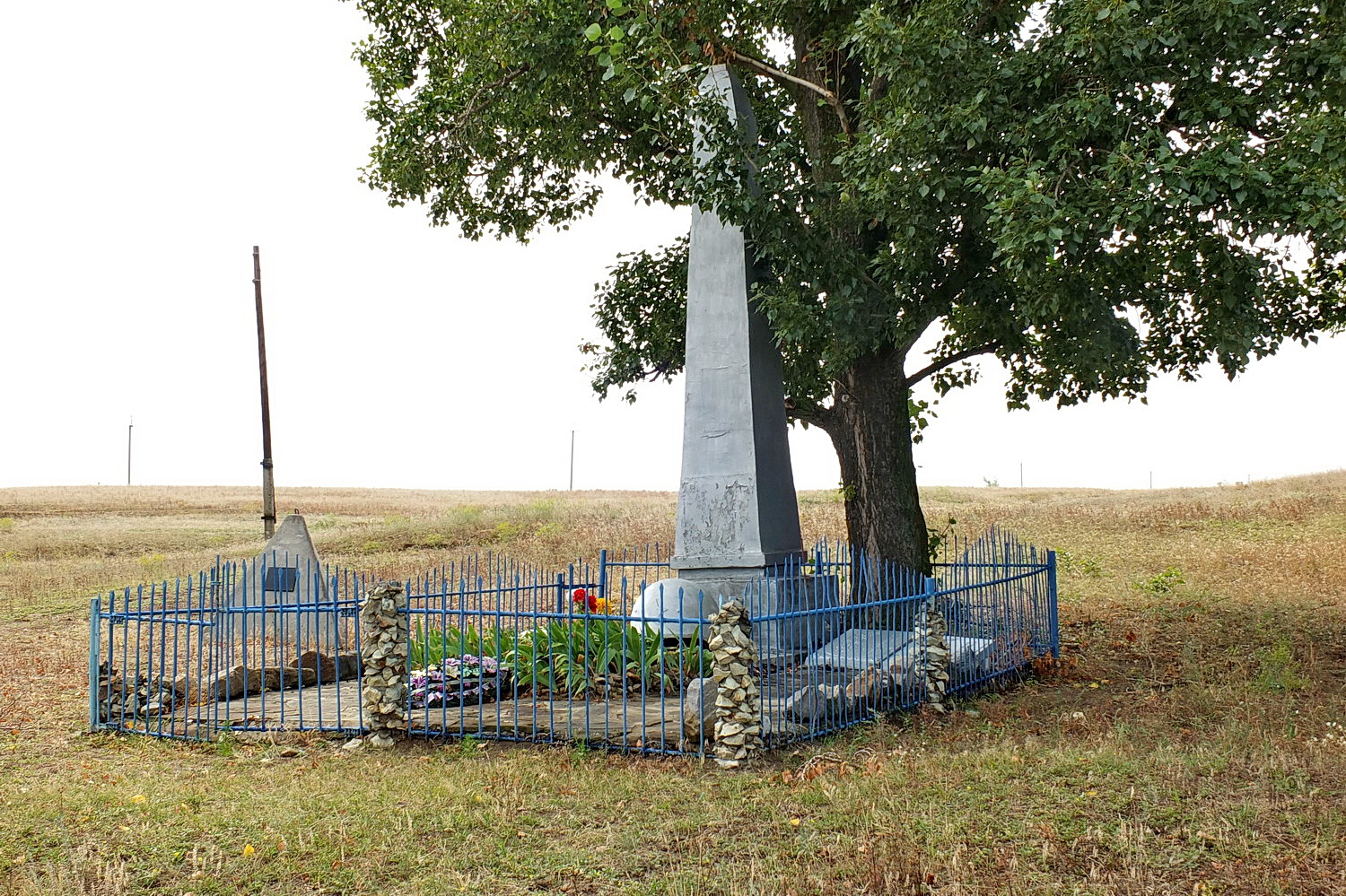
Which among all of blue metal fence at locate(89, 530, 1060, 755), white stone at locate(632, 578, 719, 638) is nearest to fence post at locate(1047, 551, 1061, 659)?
blue metal fence at locate(89, 530, 1060, 755)

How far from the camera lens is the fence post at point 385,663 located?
377 inches

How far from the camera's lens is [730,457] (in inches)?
463

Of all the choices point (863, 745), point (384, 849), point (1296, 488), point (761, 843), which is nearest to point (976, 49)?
point (863, 745)

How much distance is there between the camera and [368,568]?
2575 centimetres

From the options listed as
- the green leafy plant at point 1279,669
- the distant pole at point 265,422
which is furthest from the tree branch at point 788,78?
the distant pole at point 265,422

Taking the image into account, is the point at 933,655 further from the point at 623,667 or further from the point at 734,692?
the point at 623,667

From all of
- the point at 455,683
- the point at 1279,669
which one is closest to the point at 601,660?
the point at 455,683

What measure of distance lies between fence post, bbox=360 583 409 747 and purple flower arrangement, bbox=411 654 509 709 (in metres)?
0.43

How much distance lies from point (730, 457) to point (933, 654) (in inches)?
121

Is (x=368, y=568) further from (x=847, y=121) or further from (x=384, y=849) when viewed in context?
(x=384, y=849)

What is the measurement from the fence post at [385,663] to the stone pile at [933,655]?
5.28m

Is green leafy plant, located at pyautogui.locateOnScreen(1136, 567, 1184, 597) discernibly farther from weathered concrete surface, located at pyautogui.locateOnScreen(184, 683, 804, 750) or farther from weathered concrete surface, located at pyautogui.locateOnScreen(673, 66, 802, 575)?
weathered concrete surface, located at pyautogui.locateOnScreen(184, 683, 804, 750)

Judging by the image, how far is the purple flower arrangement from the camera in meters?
10.2

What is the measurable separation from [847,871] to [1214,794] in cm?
309
